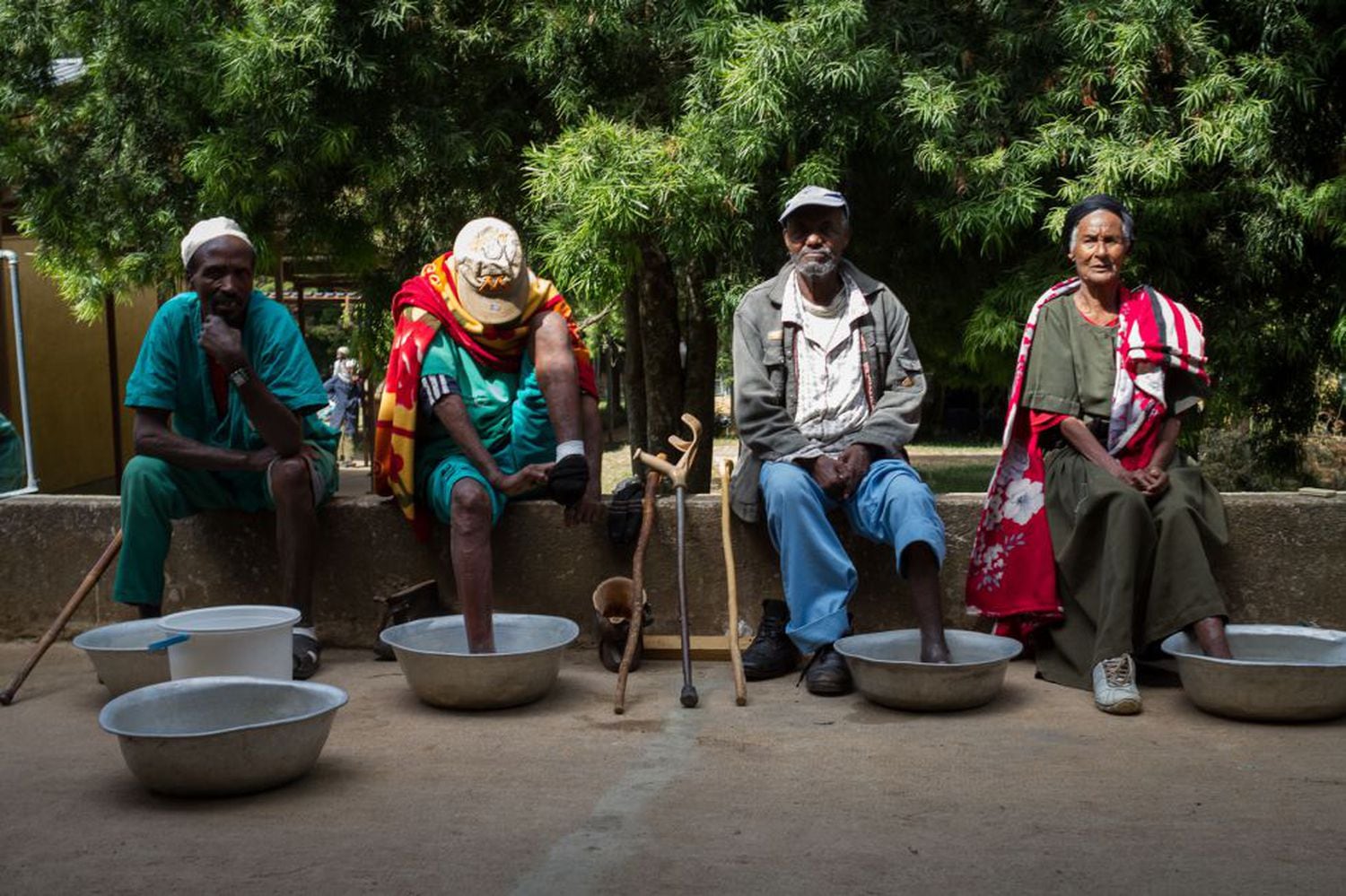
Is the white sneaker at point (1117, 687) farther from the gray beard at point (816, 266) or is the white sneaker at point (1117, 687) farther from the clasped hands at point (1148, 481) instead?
the gray beard at point (816, 266)

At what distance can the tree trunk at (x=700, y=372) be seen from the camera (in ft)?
27.8

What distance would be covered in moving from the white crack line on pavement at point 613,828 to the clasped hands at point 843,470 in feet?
3.12

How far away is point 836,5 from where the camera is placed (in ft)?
18.8

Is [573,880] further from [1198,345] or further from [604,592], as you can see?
[1198,345]

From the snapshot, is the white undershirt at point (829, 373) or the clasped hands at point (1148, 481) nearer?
the clasped hands at point (1148, 481)

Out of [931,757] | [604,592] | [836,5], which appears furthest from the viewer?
[836,5]

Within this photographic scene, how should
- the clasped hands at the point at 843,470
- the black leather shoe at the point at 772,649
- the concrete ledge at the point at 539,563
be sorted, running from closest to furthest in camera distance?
the clasped hands at the point at 843,470, the black leather shoe at the point at 772,649, the concrete ledge at the point at 539,563

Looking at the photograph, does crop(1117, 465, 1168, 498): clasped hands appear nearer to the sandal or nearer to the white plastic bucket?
the white plastic bucket

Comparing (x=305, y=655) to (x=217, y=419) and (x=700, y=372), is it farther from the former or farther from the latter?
(x=700, y=372)

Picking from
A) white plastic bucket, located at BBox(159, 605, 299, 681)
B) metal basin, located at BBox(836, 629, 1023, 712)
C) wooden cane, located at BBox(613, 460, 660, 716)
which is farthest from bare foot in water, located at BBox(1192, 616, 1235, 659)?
white plastic bucket, located at BBox(159, 605, 299, 681)

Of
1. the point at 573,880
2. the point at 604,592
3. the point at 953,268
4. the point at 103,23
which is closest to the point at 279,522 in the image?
the point at 604,592

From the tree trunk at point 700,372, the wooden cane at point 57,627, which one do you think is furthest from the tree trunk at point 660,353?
the wooden cane at point 57,627

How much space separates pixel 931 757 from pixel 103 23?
618 cm

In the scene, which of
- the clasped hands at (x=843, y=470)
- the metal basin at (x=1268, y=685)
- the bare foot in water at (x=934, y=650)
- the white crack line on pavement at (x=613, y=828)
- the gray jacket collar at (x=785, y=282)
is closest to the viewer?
the white crack line on pavement at (x=613, y=828)
